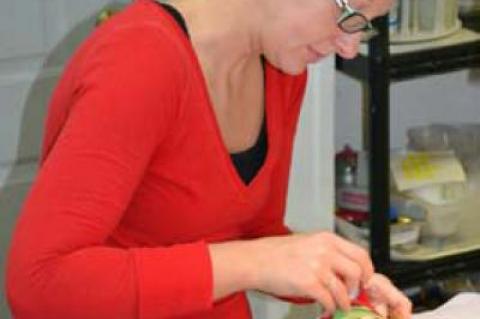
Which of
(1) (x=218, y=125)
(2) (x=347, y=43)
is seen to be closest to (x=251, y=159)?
(1) (x=218, y=125)

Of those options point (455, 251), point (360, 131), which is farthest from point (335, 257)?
point (360, 131)

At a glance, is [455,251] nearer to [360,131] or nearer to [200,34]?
[360,131]

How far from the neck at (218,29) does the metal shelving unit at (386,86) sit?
75 cm

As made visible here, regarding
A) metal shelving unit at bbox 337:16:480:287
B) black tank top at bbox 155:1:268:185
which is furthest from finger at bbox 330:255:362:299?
metal shelving unit at bbox 337:16:480:287

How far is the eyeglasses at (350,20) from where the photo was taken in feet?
3.50

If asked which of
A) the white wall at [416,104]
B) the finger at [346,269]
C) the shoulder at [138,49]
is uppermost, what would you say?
the shoulder at [138,49]

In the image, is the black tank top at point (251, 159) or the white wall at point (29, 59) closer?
the black tank top at point (251, 159)

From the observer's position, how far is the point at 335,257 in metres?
1.00

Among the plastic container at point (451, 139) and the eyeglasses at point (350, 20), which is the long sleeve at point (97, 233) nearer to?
the eyeglasses at point (350, 20)

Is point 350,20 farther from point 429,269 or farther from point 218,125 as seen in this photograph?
point 429,269

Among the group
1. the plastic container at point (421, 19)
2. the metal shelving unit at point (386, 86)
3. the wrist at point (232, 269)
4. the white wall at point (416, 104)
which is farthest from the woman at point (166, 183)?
the white wall at point (416, 104)

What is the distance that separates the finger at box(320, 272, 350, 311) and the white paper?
0.31 metres

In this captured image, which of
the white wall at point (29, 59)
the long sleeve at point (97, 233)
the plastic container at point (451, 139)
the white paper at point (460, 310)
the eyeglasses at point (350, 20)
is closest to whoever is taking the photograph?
the long sleeve at point (97, 233)

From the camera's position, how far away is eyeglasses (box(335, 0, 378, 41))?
1067 millimetres
